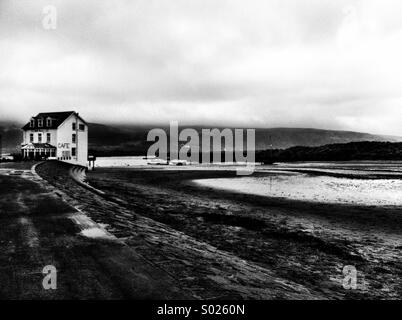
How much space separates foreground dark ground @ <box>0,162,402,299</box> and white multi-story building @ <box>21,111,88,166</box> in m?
58.1

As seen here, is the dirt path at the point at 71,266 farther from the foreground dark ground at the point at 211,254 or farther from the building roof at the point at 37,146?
the building roof at the point at 37,146

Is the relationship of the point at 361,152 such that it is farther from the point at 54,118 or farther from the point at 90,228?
the point at 90,228

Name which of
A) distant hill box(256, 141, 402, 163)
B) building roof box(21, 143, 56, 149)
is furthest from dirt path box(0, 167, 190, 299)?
distant hill box(256, 141, 402, 163)

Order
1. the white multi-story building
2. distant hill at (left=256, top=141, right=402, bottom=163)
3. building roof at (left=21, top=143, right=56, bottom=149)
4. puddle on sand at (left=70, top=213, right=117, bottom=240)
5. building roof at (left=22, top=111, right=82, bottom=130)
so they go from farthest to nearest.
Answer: distant hill at (left=256, top=141, right=402, bottom=163)
building roof at (left=22, top=111, right=82, bottom=130)
the white multi-story building
building roof at (left=21, top=143, right=56, bottom=149)
puddle on sand at (left=70, top=213, right=117, bottom=240)

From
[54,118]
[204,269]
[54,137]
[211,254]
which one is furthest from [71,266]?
[54,118]

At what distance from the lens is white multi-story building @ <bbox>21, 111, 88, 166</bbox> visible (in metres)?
67.8

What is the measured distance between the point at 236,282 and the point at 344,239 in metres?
6.60

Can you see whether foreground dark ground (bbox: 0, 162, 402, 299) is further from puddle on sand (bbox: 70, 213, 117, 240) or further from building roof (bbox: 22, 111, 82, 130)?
building roof (bbox: 22, 111, 82, 130)

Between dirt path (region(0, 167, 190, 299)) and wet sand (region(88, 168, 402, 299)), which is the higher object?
dirt path (region(0, 167, 190, 299))

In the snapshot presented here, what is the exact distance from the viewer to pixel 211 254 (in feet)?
26.7

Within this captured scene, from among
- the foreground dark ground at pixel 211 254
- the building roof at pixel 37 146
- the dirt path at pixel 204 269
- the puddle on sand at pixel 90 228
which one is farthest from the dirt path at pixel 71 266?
the building roof at pixel 37 146

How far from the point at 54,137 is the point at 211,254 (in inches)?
2729
